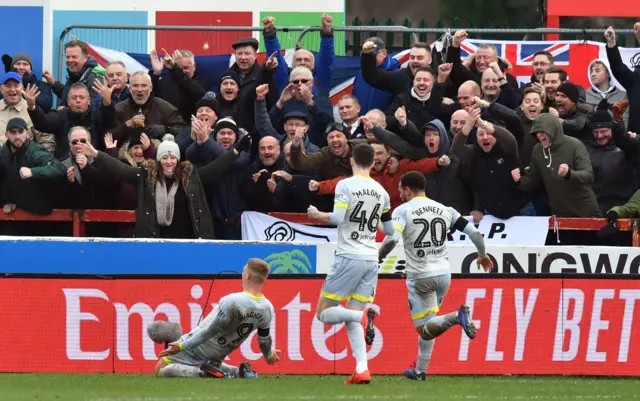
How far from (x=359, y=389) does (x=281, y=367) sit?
278 cm

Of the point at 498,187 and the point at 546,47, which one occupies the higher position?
the point at 546,47

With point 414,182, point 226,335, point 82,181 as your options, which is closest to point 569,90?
point 414,182

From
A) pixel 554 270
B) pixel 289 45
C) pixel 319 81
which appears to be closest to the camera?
pixel 554 270

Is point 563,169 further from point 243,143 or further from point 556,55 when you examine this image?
point 243,143

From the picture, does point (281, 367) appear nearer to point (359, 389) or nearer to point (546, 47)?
point (359, 389)

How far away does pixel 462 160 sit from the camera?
16.6 metres

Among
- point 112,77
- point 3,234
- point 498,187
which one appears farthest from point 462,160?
point 3,234

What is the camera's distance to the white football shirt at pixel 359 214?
12.9 m

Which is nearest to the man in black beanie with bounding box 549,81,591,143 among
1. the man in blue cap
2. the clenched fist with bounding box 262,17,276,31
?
the clenched fist with bounding box 262,17,276,31

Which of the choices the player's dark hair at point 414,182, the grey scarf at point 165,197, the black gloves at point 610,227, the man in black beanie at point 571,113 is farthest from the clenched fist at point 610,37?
the grey scarf at point 165,197

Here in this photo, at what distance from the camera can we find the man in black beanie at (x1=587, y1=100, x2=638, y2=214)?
655 inches

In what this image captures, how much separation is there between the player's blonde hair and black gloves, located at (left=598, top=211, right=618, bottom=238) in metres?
5.34

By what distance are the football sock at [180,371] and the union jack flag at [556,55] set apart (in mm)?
7476

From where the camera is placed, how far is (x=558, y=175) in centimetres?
1634
